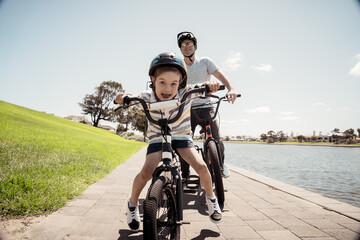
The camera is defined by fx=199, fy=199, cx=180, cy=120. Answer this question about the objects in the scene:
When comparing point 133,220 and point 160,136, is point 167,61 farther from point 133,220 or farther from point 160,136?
point 133,220

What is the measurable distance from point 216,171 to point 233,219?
24.9 inches

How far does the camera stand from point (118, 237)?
202 centimetres

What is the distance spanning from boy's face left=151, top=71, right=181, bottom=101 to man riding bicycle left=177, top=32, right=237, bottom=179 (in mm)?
1153

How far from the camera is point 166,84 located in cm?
211

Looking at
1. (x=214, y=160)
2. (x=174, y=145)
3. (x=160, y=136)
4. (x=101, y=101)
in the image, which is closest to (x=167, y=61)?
(x=160, y=136)

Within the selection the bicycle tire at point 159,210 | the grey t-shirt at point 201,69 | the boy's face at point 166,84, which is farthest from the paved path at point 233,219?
the grey t-shirt at point 201,69

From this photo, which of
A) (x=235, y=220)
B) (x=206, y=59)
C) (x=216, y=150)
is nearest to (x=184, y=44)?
(x=206, y=59)

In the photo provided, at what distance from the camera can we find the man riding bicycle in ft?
11.0

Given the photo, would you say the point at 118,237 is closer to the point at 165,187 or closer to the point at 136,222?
the point at 136,222

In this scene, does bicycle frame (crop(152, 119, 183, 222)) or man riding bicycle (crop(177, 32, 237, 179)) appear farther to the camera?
man riding bicycle (crop(177, 32, 237, 179))

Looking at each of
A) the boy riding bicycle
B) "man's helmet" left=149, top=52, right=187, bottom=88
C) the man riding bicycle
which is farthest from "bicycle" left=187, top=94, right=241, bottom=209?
"man's helmet" left=149, top=52, right=187, bottom=88

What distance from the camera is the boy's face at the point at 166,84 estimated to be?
81.8 inches

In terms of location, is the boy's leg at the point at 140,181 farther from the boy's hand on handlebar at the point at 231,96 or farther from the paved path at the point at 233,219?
the boy's hand on handlebar at the point at 231,96

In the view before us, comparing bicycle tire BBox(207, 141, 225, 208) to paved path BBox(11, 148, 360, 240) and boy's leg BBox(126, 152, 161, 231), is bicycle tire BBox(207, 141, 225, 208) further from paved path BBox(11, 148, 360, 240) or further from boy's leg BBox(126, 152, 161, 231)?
boy's leg BBox(126, 152, 161, 231)
